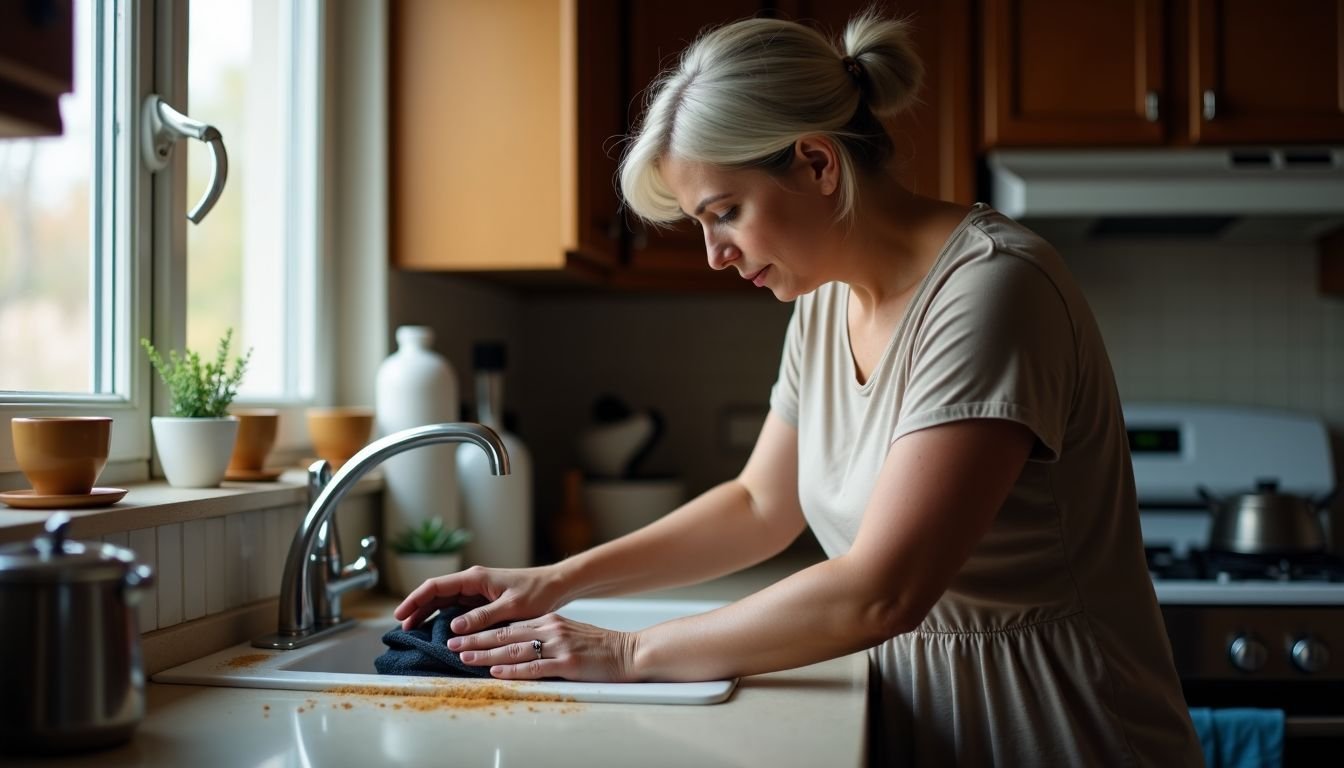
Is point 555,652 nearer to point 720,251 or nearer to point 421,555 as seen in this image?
point 720,251

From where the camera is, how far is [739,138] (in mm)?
1196

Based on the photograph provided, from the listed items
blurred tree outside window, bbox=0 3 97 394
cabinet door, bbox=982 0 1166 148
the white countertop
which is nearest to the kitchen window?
blurred tree outside window, bbox=0 3 97 394

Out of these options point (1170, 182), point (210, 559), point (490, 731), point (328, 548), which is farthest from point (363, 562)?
point (1170, 182)

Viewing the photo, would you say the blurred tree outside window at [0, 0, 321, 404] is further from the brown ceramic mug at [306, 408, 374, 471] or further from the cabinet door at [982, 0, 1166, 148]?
the cabinet door at [982, 0, 1166, 148]

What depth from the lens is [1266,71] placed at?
89.7 inches

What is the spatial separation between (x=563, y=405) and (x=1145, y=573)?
68.9 inches

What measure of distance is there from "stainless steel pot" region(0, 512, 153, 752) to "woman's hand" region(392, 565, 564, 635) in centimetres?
40

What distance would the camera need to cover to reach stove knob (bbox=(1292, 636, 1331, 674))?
1.91 metres

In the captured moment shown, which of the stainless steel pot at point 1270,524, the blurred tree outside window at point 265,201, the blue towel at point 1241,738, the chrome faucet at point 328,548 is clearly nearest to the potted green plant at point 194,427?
the chrome faucet at point 328,548

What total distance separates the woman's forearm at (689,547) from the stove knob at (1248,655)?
2.78ft

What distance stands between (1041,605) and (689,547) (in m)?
0.47

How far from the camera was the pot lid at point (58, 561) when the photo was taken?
2.74ft

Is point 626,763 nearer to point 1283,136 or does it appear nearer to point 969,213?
point 969,213

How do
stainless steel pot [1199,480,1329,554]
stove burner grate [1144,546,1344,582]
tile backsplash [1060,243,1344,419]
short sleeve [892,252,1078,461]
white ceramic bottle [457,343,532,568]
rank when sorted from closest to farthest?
1. short sleeve [892,252,1078,461]
2. white ceramic bottle [457,343,532,568]
3. stove burner grate [1144,546,1344,582]
4. stainless steel pot [1199,480,1329,554]
5. tile backsplash [1060,243,1344,419]
